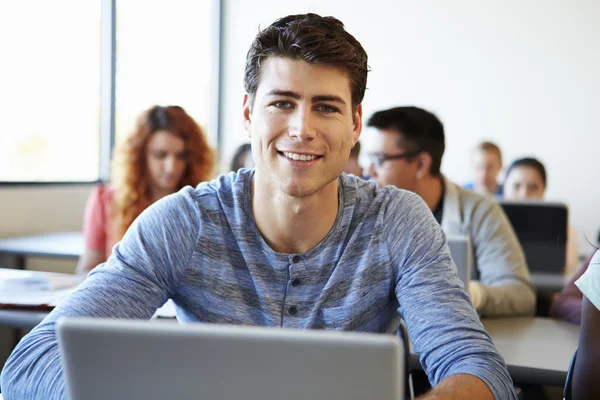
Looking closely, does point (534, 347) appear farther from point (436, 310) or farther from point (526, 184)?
point (526, 184)

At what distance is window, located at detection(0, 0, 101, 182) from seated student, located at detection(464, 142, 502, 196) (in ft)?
9.33

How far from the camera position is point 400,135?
287 centimetres

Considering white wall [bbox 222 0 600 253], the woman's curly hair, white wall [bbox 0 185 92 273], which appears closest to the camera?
the woman's curly hair

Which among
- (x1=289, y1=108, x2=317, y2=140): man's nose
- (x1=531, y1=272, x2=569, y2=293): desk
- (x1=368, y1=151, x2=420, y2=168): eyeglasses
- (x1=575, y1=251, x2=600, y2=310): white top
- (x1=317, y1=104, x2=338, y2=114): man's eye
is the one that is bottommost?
(x1=531, y1=272, x2=569, y2=293): desk

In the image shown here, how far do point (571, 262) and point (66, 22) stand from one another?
3.13 m

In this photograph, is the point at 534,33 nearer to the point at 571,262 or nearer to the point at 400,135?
the point at 571,262

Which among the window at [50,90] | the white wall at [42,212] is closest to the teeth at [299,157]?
the white wall at [42,212]

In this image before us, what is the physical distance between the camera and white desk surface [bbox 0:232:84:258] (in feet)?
10.8

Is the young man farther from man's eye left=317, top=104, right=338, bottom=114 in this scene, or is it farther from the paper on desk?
the paper on desk

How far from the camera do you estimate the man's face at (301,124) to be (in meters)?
1.39

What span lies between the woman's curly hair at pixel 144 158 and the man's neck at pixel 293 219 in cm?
160

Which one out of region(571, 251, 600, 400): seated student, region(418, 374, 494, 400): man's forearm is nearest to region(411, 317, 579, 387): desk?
region(571, 251, 600, 400): seated student

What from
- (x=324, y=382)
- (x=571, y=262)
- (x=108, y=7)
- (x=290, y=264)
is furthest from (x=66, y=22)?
(x=324, y=382)

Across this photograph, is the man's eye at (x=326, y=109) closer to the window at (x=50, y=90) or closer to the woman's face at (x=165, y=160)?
the woman's face at (x=165, y=160)
